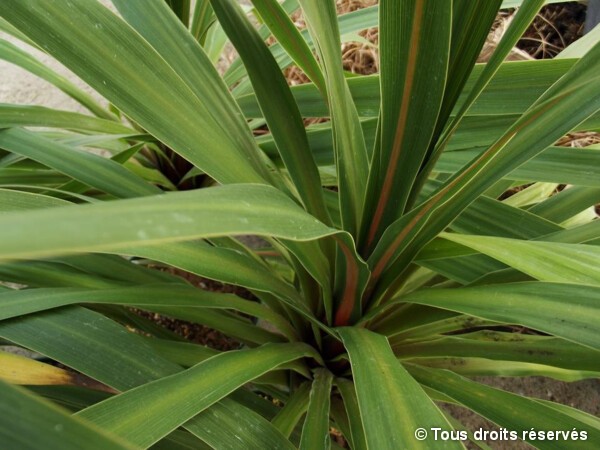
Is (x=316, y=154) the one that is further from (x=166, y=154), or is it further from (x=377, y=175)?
(x=166, y=154)

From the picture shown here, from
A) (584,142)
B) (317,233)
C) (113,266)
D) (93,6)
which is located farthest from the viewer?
(584,142)

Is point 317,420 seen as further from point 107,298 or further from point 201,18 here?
point 201,18

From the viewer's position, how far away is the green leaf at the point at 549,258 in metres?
0.34

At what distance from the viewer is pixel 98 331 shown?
17.2 inches

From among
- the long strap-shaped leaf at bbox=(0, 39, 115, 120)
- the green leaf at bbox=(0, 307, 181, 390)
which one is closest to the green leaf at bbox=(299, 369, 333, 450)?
the green leaf at bbox=(0, 307, 181, 390)

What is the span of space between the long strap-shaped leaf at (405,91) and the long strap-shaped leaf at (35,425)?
0.30m

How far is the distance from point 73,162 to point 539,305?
0.46 m

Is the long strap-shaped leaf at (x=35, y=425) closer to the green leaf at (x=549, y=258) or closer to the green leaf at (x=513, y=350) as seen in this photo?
the green leaf at (x=549, y=258)

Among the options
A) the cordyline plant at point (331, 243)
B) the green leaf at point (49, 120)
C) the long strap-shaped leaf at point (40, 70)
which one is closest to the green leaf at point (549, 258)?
the cordyline plant at point (331, 243)

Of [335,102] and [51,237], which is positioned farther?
[335,102]

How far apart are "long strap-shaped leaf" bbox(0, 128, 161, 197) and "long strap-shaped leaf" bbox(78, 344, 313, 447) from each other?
24 cm

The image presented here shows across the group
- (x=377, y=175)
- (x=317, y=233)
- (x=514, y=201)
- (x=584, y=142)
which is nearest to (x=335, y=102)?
(x=377, y=175)

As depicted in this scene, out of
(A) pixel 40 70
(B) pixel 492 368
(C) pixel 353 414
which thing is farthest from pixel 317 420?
(A) pixel 40 70

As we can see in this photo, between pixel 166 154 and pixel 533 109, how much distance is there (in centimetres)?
68
